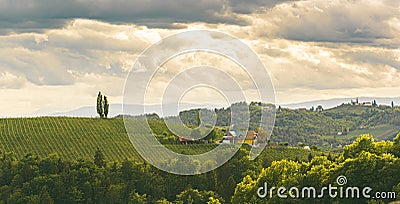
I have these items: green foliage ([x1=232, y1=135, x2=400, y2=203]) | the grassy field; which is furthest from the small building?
green foliage ([x1=232, y1=135, x2=400, y2=203])

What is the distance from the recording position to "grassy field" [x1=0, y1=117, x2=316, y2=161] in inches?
6836

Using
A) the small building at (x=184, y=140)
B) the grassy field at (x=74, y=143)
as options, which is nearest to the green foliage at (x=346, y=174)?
the grassy field at (x=74, y=143)

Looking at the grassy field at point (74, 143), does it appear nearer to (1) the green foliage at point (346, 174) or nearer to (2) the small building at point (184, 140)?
(2) the small building at point (184, 140)

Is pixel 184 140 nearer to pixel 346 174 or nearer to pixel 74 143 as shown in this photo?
pixel 74 143

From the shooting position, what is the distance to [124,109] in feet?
198

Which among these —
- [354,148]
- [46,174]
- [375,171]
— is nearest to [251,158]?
[46,174]

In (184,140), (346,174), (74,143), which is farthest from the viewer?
(74,143)

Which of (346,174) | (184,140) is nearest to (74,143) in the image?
(184,140)

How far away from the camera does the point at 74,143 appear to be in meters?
184

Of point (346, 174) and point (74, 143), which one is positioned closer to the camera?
point (346, 174)

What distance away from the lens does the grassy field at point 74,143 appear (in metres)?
174

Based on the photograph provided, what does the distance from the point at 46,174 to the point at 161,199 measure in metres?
28.6

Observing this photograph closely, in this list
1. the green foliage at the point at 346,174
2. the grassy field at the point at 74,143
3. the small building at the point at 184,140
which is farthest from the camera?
the small building at the point at 184,140

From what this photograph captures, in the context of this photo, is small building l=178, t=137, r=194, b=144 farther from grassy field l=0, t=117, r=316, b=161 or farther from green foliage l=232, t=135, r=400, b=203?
green foliage l=232, t=135, r=400, b=203
